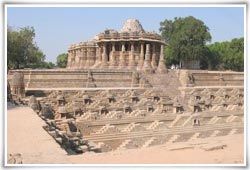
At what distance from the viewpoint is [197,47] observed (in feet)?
125

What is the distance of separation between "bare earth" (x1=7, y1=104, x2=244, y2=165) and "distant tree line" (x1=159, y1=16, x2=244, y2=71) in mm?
29089

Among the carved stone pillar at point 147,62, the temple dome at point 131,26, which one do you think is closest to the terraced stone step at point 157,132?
the carved stone pillar at point 147,62

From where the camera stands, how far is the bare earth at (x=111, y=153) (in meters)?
7.78

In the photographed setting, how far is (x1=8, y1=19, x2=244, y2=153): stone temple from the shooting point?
1314cm

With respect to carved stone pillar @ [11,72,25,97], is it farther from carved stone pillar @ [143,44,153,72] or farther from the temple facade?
the temple facade

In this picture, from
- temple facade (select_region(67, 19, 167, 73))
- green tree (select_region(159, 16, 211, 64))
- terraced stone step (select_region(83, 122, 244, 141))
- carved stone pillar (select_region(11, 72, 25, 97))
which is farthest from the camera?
green tree (select_region(159, 16, 211, 64))

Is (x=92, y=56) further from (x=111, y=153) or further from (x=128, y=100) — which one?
(x=111, y=153)

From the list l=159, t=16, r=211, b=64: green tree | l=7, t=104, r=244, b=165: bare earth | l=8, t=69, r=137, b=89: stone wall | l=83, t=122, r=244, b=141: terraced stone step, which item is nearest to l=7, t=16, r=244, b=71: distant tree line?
l=159, t=16, r=211, b=64: green tree

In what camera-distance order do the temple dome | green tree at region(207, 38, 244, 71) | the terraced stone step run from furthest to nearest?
1. green tree at region(207, 38, 244, 71)
2. the temple dome
3. the terraced stone step

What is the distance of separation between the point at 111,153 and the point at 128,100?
31.5 feet

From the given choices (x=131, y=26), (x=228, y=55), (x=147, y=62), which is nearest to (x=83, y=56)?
(x=131, y=26)

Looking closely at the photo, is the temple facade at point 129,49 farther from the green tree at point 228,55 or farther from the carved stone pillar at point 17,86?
the green tree at point 228,55

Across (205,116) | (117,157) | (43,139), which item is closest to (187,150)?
(117,157)

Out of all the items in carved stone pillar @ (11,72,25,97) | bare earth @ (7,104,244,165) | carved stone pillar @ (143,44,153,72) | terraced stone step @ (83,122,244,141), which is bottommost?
terraced stone step @ (83,122,244,141)
